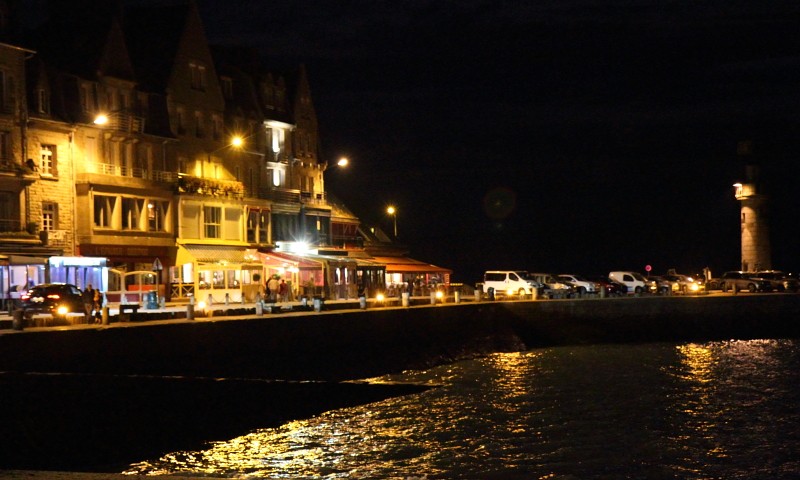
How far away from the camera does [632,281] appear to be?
92.2 metres

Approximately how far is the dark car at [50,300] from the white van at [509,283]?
35.3 meters

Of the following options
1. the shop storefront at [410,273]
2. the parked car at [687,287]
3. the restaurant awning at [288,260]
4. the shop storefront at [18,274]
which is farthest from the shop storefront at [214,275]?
the parked car at [687,287]

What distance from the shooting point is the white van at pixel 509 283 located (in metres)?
81.4

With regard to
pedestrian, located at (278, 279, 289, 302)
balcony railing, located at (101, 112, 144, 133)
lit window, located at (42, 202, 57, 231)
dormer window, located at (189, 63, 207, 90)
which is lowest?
pedestrian, located at (278, 279, 289, 302)

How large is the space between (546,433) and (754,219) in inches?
3293

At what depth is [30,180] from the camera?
2301 inches

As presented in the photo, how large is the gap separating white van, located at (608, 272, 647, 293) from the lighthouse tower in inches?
873

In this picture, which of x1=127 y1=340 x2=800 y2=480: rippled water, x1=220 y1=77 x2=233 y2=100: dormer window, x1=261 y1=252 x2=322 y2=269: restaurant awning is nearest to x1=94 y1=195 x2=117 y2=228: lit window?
x1=261 y1=252 x2=322 y2=269: restaurant awning

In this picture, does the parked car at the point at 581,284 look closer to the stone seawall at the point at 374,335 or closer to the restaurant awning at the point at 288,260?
the stone seawall at the point at 374,335

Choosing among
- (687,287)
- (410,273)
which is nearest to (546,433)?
(687,287)

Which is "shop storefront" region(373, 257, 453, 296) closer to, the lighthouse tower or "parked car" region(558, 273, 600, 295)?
"parked car" region(558, 273, 600, 295)

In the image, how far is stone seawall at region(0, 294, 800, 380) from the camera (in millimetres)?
36938

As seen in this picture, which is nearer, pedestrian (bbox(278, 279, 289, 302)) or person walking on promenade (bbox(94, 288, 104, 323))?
person walking on promenade (bbox(94, 288, 104, 323))

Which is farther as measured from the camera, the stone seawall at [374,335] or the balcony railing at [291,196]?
the balcony railing at [291,196]
